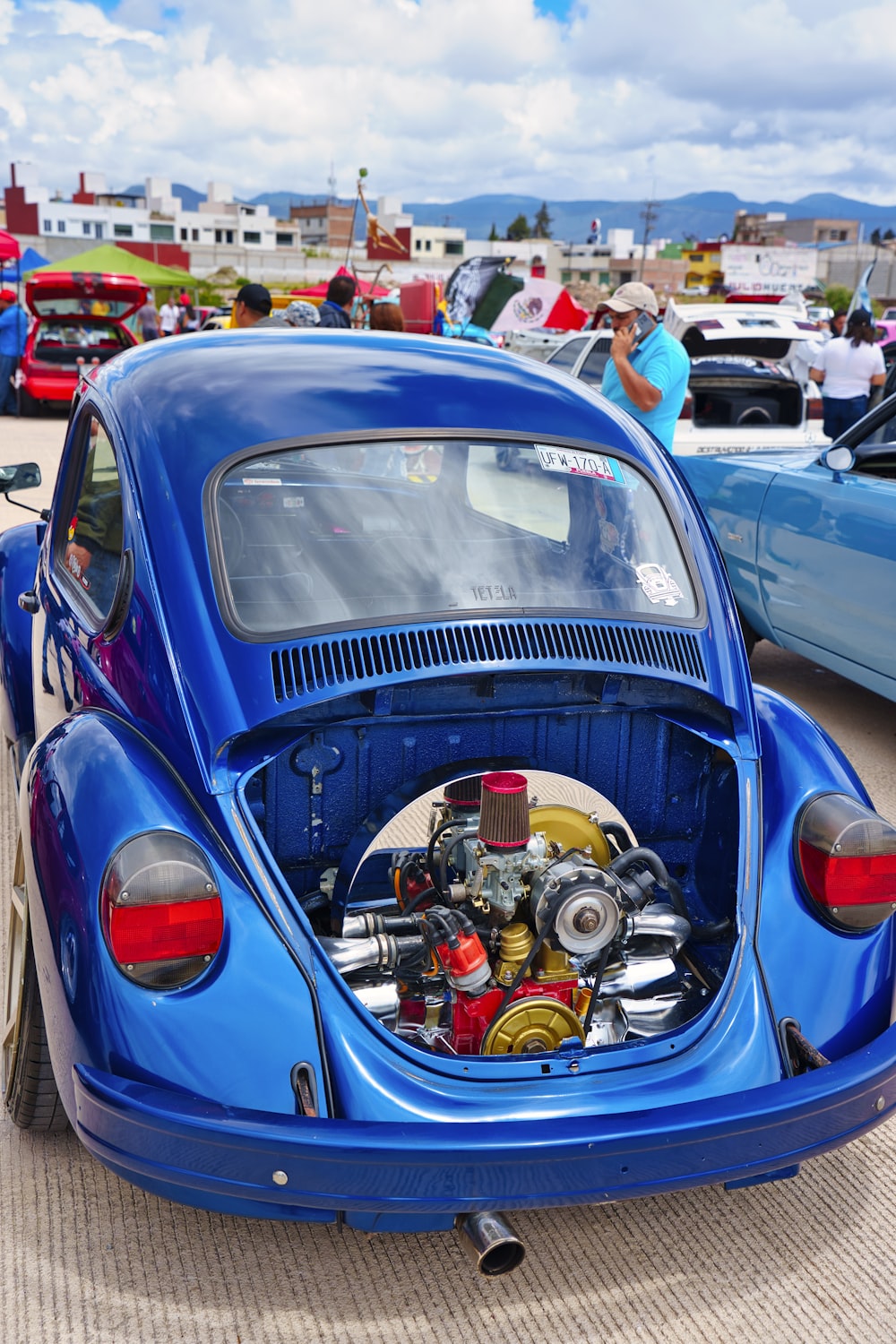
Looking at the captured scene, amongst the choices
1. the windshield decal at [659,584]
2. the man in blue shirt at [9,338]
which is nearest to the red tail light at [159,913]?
the windshield decal at [659,584]

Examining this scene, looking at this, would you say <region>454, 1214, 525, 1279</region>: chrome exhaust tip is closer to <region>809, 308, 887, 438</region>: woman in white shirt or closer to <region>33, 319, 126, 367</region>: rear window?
<region>809, 308, 887, 438</region>: woman in white shirt

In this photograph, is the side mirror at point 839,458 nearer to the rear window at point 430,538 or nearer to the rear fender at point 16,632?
the rear window at point 430,538

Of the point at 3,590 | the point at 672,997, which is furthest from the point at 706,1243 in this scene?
the point at 3,590

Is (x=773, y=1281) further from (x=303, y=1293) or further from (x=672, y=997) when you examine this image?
(x=303, y=1293)

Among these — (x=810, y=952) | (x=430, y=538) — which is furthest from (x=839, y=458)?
(x=810, y=952)

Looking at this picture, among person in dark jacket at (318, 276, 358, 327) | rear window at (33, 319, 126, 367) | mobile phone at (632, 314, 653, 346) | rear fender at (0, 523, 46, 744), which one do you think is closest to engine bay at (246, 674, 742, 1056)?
rear fender at (0, 523, 46, 744)

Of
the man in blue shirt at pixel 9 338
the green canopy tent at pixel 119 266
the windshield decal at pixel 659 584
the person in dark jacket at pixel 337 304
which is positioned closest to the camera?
the windshield decal at pixel 659 584

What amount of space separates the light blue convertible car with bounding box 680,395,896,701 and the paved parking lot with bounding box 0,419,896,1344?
293 cm

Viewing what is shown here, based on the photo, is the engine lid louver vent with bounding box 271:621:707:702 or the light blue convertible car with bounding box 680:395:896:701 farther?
the light blue convertible car with bounding box 680:395:896:701

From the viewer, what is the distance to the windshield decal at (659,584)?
2.82 metres

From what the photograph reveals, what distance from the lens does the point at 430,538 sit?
2.82 m

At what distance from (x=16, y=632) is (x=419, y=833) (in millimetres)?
2012

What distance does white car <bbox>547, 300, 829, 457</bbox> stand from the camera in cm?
984

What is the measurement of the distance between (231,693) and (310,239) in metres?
166
